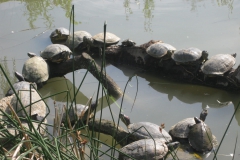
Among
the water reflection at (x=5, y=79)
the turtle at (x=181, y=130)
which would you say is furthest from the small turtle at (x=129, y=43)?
the turtle at (x=181, y=130)

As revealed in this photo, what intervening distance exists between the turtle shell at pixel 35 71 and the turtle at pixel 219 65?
7.87 ft

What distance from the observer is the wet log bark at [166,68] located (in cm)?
453

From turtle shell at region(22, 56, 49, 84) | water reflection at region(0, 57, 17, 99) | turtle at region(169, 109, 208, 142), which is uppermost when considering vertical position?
turtle at region(169, 109, 208, 142)

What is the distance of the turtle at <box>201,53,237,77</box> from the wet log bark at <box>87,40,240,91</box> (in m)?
0.10

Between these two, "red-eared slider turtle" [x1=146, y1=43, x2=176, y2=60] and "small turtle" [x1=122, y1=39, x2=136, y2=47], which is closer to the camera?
"red-eared slider turtle" [x1=146, y1=43, x2=176, y2=60]

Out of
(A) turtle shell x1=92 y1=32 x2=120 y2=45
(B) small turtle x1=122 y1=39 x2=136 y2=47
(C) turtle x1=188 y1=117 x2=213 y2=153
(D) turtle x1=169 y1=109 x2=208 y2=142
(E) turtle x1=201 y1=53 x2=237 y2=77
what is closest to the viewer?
(C) turtle x1=188 y1=117 x2=213 y2=153

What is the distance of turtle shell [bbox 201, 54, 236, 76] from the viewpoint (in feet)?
14.8

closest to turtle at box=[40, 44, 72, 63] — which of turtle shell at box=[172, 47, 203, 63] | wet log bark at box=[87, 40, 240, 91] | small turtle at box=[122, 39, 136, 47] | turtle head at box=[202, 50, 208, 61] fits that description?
wet log bark at box=[87, 40, 240, 91]

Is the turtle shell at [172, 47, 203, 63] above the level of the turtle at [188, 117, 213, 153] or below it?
above

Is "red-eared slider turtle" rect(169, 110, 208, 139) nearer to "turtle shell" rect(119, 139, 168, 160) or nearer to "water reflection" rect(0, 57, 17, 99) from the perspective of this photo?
"turtle shell" rect(119, 139, 168, 160)

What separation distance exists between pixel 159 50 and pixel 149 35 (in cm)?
121

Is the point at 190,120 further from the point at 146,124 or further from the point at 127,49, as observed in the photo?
the point at 127,49

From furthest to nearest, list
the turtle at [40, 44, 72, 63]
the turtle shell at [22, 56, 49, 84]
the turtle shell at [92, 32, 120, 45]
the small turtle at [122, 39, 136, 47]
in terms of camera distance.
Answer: the turtle shell at [92, 32, 120, 45], the small turtle at [122, 39, 136, 47], the turtle at [40, 44, 72, 63], the turtle shell at [22, 56, 49, 84]

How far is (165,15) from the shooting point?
712 cm
